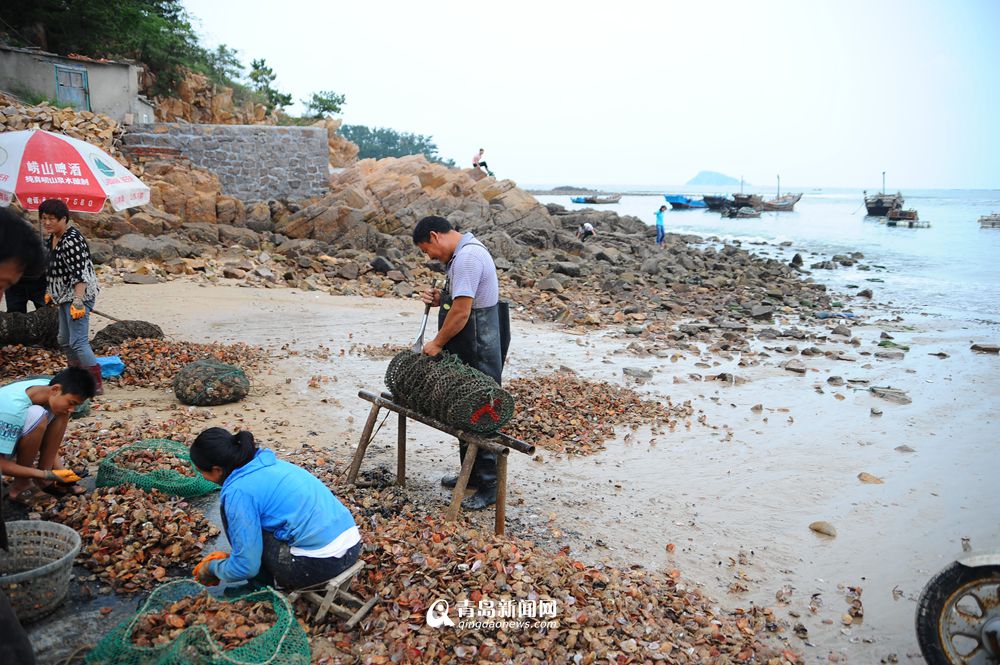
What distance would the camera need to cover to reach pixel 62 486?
4820 millimetres

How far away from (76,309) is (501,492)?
14.8 feet

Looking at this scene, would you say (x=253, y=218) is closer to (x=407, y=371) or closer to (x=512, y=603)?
(x=407, y=371)

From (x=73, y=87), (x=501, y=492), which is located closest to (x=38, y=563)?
(x=501, y=492)

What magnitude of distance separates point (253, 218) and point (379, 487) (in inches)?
594

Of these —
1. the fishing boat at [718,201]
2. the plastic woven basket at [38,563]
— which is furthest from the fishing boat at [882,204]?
the plastic woven basket at [38,563]

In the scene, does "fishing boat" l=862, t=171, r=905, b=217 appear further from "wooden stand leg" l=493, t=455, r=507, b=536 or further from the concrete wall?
"wooden stand leg" l=493, t=455, r=507, b=536

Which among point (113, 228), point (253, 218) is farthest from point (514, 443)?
point (253, 218)

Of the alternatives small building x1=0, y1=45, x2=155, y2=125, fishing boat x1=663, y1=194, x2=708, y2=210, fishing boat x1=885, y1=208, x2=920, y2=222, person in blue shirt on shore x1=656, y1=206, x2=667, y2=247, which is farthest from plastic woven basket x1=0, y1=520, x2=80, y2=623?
fishing boat x1=663, y1=194, x2=708, y2=210

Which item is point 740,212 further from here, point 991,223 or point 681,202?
point 991,223

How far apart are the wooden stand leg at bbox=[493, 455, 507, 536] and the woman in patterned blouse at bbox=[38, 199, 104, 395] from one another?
13.3 ft

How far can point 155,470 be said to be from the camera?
5363mm

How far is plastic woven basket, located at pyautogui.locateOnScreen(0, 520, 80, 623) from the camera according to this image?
3.62m

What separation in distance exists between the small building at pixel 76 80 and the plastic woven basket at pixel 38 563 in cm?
1866

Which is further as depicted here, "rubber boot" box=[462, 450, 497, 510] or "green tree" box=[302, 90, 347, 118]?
"green tree" box=[302, 90, 347, 118]
